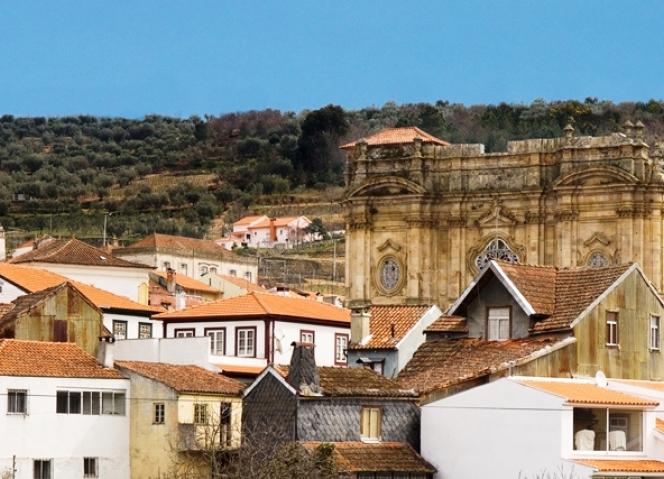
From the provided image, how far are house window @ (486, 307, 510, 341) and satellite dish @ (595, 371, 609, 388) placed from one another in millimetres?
2867

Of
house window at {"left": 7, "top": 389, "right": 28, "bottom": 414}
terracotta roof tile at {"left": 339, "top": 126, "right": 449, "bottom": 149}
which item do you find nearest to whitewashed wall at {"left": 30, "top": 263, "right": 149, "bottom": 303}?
terracotta roof tile at {"left": 339, "top": 126, "right": 449, "bottom": 149}

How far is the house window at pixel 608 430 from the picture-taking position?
38.4 meters

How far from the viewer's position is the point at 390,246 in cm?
8944

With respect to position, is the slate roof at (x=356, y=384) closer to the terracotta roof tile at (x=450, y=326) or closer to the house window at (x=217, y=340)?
the terracotta roof tile at (x=450, y=326)

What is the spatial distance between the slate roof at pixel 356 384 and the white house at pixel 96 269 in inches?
1388

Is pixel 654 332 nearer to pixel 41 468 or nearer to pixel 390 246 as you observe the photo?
pixel 41 468

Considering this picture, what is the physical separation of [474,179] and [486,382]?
157 feet

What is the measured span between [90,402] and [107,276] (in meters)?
33.6

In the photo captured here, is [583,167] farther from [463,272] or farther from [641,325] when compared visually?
[641,325]

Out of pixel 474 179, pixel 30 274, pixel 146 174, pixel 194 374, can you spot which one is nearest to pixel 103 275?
pixel 30 274

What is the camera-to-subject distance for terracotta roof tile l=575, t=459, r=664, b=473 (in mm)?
36969

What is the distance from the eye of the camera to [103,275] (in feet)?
260

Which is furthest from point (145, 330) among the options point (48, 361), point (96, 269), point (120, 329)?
point (48, 361)

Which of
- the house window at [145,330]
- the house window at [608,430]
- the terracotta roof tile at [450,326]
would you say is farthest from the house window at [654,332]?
the house window at [145,330]
